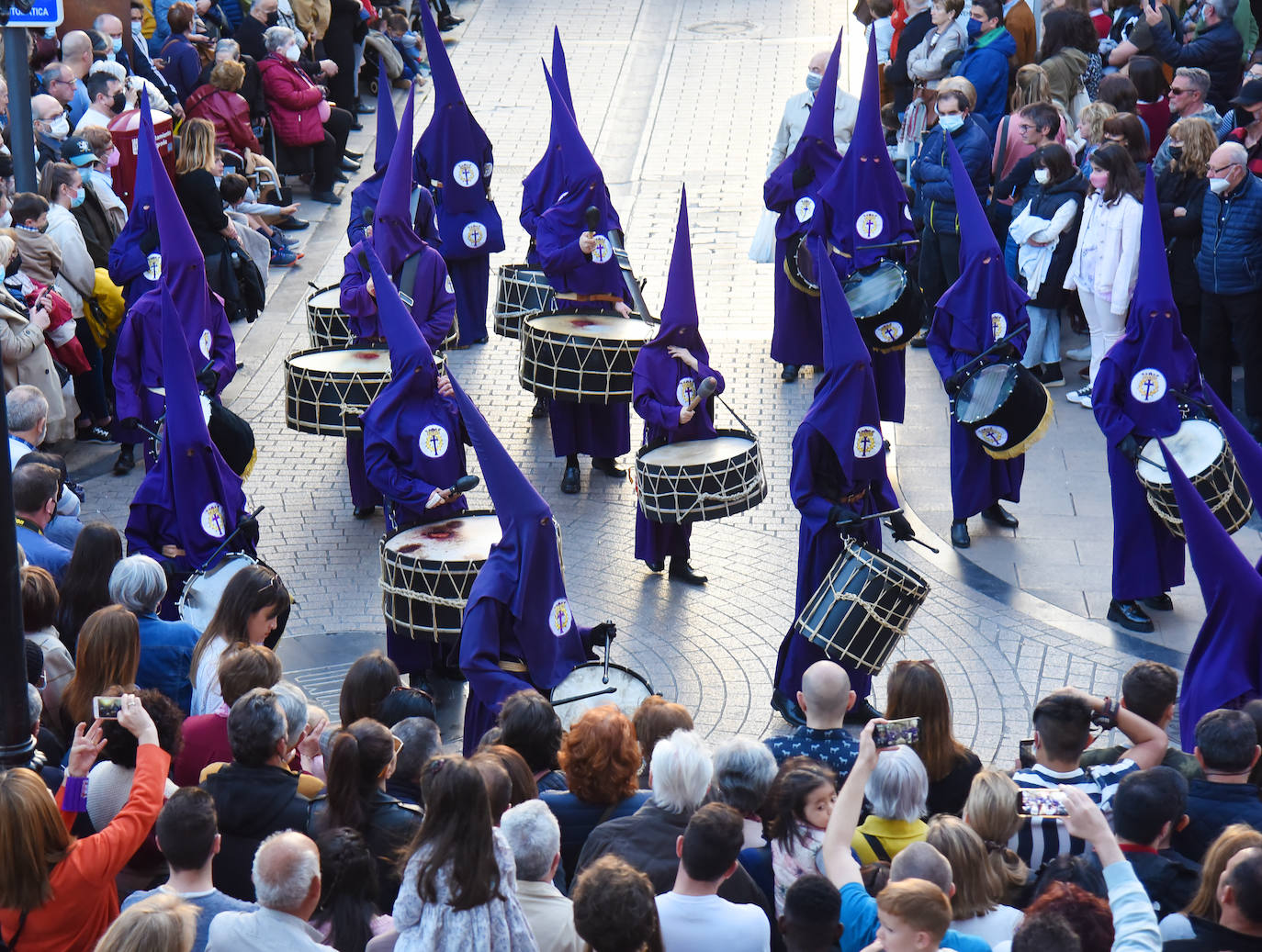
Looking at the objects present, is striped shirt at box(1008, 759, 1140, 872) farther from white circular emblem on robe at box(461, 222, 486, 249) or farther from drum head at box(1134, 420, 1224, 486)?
white circular emblem on robe at box(461, 222, 486, 249)

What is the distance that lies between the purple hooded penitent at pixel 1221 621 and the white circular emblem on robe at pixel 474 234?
767 cm

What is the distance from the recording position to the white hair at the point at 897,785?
5.50m

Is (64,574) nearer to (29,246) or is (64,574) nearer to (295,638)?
(295,638)

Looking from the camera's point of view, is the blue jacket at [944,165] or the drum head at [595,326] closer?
the drum head at [595,326]

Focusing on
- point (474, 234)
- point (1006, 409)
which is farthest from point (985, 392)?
point (474, 234)

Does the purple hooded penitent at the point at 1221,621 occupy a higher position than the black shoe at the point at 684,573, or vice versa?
the purple hooded penitent at the point at 1221,621

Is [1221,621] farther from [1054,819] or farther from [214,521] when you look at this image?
[214,521]

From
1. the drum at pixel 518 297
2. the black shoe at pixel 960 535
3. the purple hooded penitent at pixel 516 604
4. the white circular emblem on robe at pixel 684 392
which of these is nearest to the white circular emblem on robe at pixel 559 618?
the purple hooded penitent at pixel 516 604

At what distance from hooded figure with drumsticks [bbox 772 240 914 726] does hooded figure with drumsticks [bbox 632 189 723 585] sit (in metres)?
1.32

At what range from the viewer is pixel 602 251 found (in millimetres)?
11891

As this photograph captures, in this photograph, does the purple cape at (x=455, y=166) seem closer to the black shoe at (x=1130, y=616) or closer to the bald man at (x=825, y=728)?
the black shoe at (x=1130, y=616)

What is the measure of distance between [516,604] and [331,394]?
147 inches

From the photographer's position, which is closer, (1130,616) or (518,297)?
(1130,616)

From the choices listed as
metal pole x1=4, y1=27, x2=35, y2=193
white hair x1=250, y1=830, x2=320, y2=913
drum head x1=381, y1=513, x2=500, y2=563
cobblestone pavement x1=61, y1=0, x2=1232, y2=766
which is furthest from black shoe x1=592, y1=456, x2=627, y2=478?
white hair x1=250, y1=830, x2=320, y2=913
